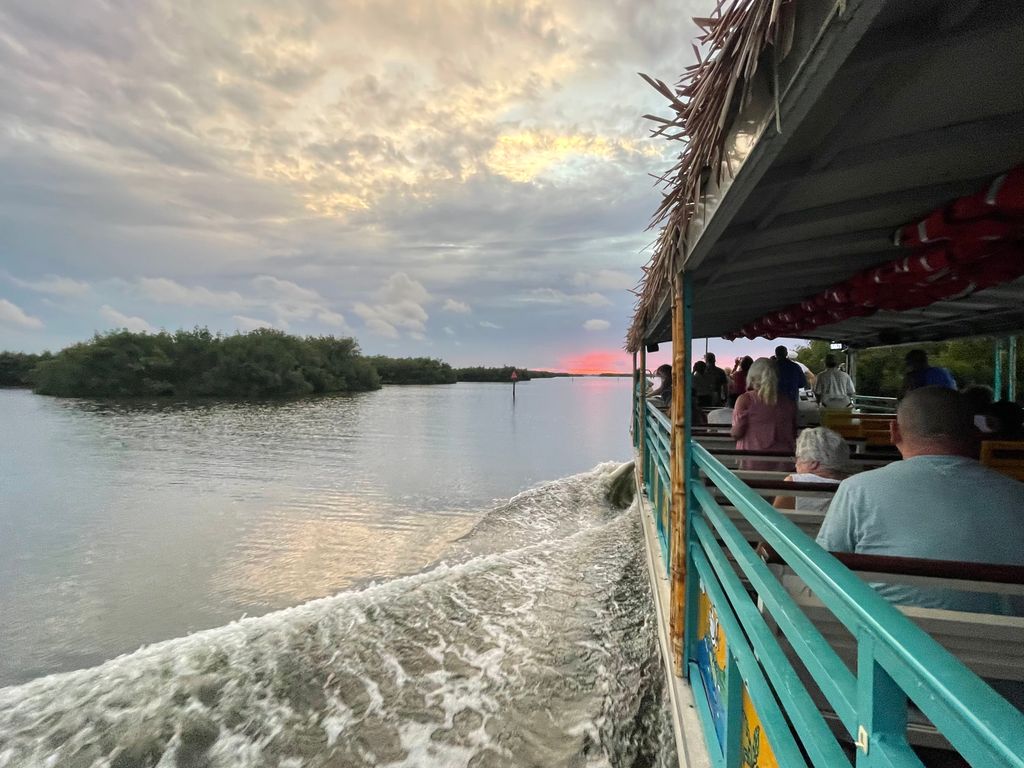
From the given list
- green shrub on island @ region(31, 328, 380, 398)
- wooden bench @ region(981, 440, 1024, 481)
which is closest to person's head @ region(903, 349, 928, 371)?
wooden bench @ region(981, 440, 1024, 481)

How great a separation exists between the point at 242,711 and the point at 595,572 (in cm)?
426

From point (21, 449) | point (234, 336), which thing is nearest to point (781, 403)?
point (21, 449)

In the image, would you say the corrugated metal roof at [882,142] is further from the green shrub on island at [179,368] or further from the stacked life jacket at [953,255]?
the green shrub on island at [179,368]

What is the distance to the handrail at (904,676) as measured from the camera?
1.92 ft

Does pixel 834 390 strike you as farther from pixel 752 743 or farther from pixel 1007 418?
pixel 752 743

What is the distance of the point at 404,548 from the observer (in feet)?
28.5

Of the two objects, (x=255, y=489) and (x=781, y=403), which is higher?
(x=781, y=403)

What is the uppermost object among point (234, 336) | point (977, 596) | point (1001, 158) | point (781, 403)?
point (234, 336)

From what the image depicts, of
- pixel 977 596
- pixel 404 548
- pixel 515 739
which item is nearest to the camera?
pixel 977 596

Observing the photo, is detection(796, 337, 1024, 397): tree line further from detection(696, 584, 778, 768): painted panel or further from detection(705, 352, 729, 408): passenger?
detection(696, 584, 778, 768): painted panel

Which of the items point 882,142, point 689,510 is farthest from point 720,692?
point 882,142

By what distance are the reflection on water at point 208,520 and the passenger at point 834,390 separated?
6.21 m

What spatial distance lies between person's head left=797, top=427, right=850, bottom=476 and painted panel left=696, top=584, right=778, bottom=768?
0.88 m

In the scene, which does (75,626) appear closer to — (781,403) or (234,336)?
(781,403)
